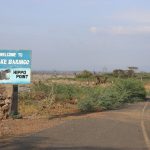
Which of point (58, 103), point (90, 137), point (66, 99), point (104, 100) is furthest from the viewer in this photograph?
point (66, 99)

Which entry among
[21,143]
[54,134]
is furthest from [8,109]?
[21,143]

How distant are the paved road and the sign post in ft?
9.28

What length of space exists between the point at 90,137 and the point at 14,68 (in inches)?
268

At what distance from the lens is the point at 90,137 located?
1633cm

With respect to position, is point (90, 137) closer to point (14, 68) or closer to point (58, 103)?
point (14, 68)

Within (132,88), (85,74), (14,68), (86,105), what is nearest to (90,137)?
(14,68)

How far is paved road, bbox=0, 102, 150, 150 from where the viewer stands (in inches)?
559

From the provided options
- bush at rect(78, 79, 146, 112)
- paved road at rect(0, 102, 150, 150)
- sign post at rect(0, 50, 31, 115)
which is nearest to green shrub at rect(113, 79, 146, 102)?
bush at rect(78, 79, 146, 112)

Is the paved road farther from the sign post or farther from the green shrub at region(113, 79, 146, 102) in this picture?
the green shrub at region(113, 79, 146, 102)

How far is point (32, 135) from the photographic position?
642 inches

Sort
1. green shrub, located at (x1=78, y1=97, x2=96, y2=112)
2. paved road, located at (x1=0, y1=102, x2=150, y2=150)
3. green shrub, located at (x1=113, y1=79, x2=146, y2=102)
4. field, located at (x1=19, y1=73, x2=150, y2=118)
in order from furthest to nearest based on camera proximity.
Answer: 1. green shrub, located at (x1=113, y1=79, x2=146, y2=102)
2. green shrub, located at (x1=78, y1=97, x2=96, y2=112)
3. field, located at (x1=19, y1=73, x2=150, y2=118)
4. paved road, located at (x1=0, y1=102, x2=150, y2=150)

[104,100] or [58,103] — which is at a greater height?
[104,100]

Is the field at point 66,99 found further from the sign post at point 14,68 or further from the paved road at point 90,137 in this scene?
the paved road at point 90,137

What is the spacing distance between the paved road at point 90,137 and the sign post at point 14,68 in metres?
2.83
